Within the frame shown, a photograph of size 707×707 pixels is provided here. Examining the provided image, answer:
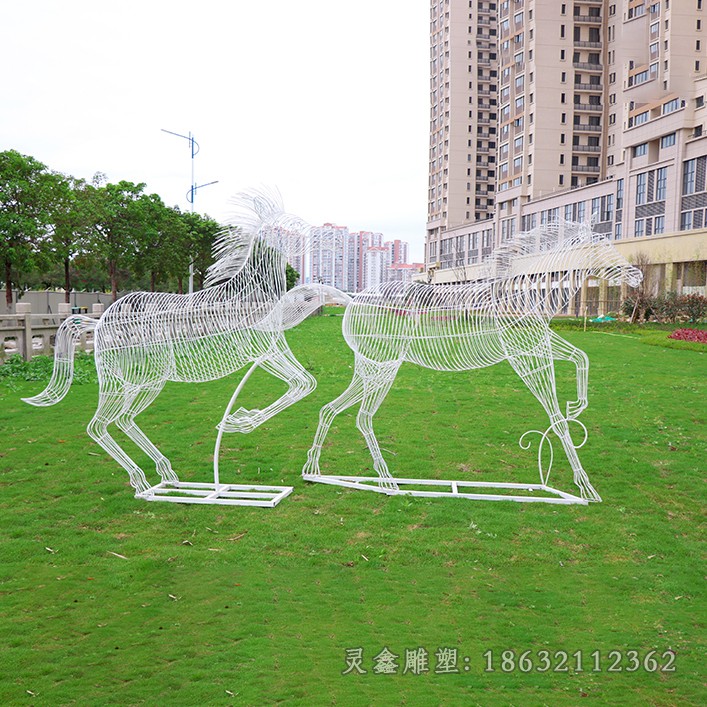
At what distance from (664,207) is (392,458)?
36.8 meters

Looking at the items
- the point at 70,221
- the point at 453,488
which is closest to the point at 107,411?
the point at 453,488

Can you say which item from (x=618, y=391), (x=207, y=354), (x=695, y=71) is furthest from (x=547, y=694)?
(x=695, y=71)

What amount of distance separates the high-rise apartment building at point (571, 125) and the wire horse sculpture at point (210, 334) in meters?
24.4

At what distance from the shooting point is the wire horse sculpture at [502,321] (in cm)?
573

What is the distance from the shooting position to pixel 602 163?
5416 cm

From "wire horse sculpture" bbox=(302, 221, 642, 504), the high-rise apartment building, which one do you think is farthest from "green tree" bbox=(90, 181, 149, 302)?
"wire horse sculpture" bbox=(302, 221, 642, 504)

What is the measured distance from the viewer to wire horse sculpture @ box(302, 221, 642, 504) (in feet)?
18.8

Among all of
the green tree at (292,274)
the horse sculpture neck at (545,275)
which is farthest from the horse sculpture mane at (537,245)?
the green tree at (292,274)

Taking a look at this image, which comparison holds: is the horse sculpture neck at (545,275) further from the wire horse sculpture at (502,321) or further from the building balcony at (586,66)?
the building balcony at (586,66)

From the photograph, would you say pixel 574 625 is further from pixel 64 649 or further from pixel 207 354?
pixel 207 354

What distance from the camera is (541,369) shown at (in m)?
5.78

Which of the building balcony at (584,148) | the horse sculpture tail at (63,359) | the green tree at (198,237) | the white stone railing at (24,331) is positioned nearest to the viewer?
the horse sculpture tail at (63,359)

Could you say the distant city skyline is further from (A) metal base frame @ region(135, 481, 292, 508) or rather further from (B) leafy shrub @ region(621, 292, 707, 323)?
(B) leafy shrub @ region(621, 292, 707, 323)

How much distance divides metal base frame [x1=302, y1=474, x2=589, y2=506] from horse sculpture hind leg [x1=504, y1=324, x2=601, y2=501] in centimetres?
29
